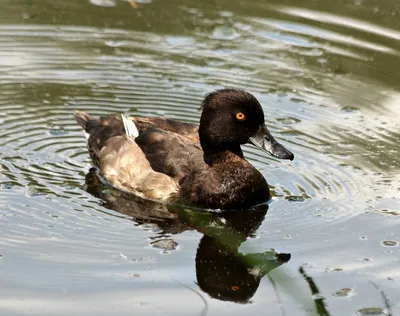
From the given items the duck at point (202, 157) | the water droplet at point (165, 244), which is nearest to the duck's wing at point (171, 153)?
the duck at point (202, 157)

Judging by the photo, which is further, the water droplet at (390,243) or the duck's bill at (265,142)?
the duck's bill at (265,142)

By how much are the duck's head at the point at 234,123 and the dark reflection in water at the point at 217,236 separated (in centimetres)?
66

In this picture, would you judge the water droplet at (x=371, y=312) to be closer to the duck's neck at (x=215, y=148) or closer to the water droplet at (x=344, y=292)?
the water droplet at (x=344, y=292)

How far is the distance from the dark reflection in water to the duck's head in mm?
657

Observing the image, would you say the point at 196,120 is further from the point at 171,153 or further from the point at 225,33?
the point at 225,33

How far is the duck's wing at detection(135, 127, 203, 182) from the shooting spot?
10.2m

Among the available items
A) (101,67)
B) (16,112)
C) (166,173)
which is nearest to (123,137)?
(166,173)

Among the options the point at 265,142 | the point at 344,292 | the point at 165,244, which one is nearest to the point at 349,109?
the point at 265,142

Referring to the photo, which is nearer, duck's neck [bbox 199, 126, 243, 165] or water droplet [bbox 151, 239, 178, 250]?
water droplet [bbox 151, 239, 178, 250]

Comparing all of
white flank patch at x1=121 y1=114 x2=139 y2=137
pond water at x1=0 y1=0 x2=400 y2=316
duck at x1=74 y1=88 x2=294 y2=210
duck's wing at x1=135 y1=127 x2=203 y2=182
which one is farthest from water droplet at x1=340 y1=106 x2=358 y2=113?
white flank patch at x1=121 y1=114 x2=139 y2=137

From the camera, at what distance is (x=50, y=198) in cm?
969

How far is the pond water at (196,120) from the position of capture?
7.93 meters

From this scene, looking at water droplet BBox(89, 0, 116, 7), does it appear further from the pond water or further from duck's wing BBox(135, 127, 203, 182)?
duck's wing BBox(135, 127, 203, 182)

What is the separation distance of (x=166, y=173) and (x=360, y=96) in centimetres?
320
